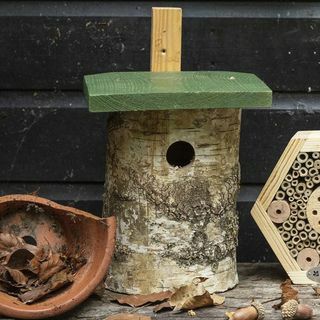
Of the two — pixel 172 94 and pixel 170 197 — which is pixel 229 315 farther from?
pixel 172 94

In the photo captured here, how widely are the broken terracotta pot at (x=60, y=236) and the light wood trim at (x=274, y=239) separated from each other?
479 millimetres

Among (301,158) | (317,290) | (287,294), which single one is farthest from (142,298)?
(301,158)

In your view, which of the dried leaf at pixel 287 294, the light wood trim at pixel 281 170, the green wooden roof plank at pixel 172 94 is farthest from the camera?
the light wood trim at pixel 281 170

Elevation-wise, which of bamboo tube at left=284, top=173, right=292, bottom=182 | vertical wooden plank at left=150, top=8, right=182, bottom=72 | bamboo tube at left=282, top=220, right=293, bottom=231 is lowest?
bamboo tube at left=282, top=220, right=293, bottom=231

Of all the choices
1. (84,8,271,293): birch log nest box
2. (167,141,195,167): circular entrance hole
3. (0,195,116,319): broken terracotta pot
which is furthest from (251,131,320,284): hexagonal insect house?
(0,195,116,319): broken terracotta pot

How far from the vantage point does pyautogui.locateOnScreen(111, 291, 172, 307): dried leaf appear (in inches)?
106

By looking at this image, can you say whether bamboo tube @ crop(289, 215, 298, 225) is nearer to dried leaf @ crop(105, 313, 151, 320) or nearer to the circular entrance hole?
the circular entrance hole

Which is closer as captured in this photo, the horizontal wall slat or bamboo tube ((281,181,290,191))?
bamboo tube ((281,181,290,191))

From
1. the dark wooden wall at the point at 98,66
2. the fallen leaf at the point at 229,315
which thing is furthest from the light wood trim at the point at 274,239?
the dark wooden wall at the point at 98,66

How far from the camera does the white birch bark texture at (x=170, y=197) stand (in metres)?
2.71

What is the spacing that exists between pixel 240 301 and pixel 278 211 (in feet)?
1.00

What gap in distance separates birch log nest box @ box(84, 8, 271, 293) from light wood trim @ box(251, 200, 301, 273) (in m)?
0.09

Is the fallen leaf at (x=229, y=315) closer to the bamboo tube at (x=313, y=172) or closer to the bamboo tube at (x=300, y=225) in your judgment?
the bamboo tube at (x=300, y=225)

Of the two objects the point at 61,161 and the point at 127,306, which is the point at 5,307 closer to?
the point at 127,306
